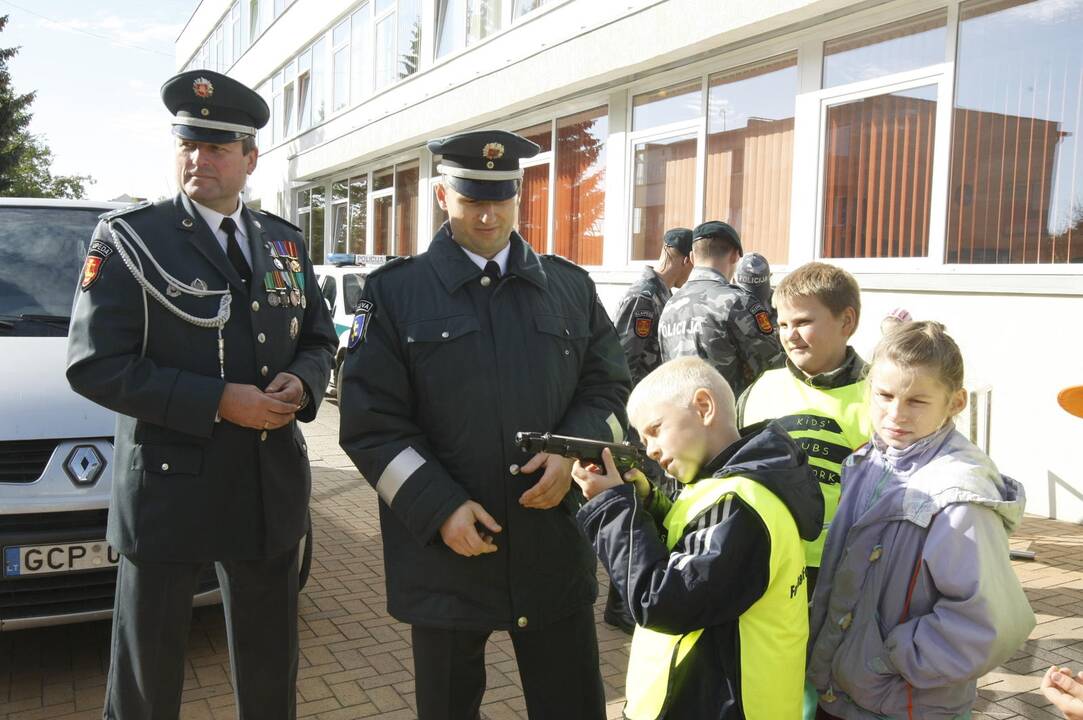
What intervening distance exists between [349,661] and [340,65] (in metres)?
18.4

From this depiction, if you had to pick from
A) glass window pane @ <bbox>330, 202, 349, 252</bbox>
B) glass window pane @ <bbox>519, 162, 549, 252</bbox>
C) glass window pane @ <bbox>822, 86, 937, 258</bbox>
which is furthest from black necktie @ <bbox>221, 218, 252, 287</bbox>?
glass window pane @ <bbox>330, 202, 349, 252</bbox>

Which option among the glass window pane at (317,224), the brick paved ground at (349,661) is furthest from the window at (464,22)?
the brick paved ground at (349,661)

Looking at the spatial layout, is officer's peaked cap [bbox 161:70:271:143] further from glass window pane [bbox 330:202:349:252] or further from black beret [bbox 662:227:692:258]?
glass window pane [bbox 330:202:349:252]

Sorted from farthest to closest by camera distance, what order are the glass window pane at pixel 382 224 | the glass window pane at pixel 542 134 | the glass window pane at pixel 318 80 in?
the glass window pane at pixel 318 80, the glass window pane at pixel 382 224, the glass window pane at pixel 542 134

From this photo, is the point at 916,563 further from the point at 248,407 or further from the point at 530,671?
the point at 248,407

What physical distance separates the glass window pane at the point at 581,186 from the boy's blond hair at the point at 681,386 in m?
8.98

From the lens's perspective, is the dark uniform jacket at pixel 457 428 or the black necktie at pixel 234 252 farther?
the black necktie at pixel 234 252

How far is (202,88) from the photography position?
8.75 ft

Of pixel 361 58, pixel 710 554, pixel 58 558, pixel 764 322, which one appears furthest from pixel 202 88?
pixel 361 58

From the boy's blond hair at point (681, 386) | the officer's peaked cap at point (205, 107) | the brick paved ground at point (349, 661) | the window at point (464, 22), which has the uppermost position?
the window at point (464, 22)

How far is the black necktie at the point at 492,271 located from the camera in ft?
7.82

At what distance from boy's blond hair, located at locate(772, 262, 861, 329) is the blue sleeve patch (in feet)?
3.99

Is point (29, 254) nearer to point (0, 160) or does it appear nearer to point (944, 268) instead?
point (944, 268)

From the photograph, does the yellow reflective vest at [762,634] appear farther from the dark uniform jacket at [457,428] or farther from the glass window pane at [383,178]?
the glass window pane at [383,178]
